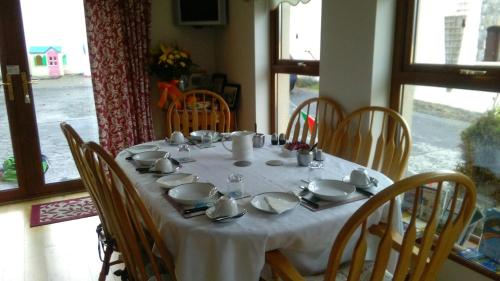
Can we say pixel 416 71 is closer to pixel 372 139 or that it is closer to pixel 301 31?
pixel 372 139

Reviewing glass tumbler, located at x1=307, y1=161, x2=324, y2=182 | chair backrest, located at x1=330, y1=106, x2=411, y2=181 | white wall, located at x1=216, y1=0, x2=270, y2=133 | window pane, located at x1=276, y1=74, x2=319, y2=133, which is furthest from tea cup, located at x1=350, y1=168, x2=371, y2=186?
white wall, located at x1=216, y1=0, x2=270, y2=133

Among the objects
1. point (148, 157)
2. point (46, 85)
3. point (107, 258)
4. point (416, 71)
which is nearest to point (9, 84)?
point (46, 85)

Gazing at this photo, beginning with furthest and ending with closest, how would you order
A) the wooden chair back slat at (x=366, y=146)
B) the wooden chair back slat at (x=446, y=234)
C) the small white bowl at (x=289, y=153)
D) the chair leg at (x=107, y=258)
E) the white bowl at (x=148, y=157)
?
the wooden chair back slat at (x=366, y=146), the small white bowl at (x=289, y=153), the white bowl at (x=148, y=157), the chair leg at (x=107, y=258), the wooden chair back slat at (x=446, y=234)

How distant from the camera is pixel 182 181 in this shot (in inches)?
63.4

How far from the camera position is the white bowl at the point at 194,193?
1.37 metres

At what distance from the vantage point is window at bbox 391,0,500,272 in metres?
1.78

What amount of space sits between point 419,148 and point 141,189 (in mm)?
1553

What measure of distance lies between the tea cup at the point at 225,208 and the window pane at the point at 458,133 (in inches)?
52.0

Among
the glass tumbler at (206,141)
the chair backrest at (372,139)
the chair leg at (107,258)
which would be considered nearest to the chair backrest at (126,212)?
the chair leg at (107,258)

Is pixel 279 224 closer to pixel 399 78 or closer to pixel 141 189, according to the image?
pixel 141 189

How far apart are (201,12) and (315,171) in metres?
2.35

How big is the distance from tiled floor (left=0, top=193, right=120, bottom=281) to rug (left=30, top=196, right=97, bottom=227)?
58 mm

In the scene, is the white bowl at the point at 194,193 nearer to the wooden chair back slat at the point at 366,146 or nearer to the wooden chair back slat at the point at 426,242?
the wooden chair back slat at the point at 426,242

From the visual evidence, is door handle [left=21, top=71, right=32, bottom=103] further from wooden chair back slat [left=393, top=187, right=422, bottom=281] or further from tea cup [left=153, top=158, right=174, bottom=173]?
wooden chair back slat [left=393, top=187, right=422, bottom=281]
